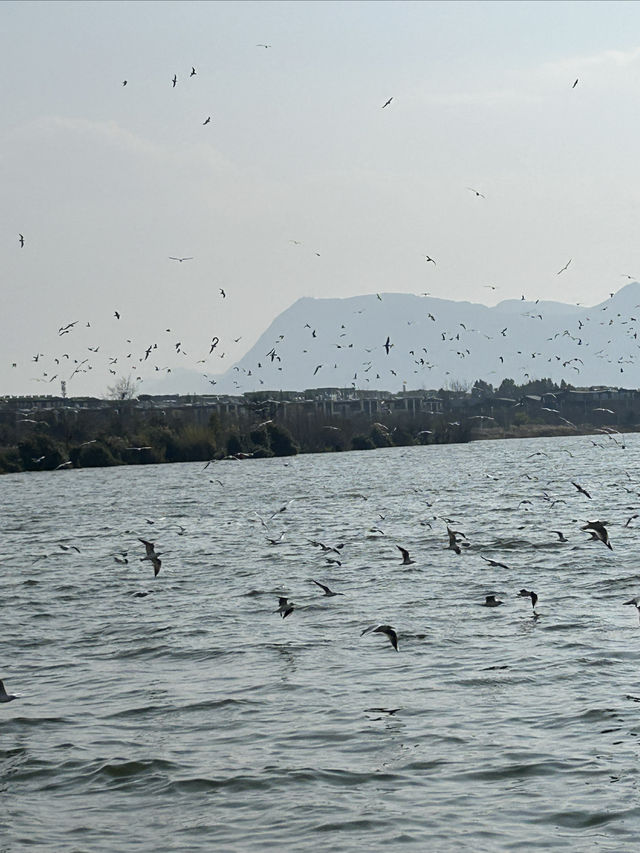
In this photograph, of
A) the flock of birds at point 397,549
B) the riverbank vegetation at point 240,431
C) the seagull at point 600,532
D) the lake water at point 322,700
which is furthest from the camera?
the riverbank vegetation at point 240,431

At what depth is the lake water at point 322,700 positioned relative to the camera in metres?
11.3

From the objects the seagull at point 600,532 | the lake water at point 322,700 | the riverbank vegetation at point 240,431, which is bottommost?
the lake water at point 322,700

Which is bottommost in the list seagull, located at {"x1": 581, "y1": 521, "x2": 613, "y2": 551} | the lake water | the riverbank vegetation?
the lake water

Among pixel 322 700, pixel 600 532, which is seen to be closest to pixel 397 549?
pixel 600 532

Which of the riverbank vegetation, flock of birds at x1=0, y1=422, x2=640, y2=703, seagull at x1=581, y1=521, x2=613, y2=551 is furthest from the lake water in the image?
the riverbank vegetation

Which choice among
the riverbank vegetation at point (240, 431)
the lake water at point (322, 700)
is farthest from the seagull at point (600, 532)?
the riverbank vegetation at point (240, 431)

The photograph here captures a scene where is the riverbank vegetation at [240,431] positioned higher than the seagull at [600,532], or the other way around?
the riverbank vegetation at [240,431]

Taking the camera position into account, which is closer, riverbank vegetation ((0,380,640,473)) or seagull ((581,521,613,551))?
seagull ((581,521,613,551))

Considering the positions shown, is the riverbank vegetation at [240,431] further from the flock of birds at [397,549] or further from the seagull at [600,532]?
the seagull at [600,532]

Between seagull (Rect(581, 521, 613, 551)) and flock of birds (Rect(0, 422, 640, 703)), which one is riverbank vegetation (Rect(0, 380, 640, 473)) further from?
seagull (Rect(581, 521, 613, 551))

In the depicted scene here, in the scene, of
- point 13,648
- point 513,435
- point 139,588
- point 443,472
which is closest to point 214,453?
point 443,472

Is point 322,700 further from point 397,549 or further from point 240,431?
point 240,431

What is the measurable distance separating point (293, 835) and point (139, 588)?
51.5 ft

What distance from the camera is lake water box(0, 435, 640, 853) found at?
11305 millimetres
